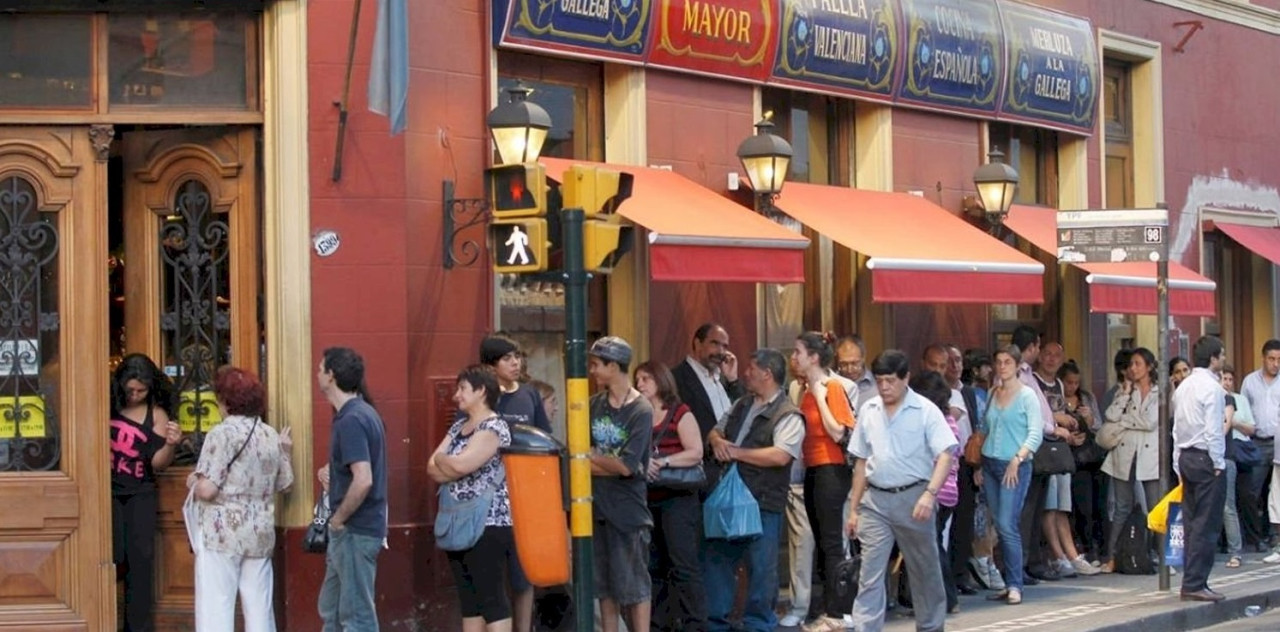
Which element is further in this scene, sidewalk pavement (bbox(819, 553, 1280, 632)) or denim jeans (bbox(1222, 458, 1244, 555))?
denim jeans (bbox(1222, 458, 1244, 555))

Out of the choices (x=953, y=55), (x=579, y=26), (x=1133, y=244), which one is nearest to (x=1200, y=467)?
(x=1133, y=244)

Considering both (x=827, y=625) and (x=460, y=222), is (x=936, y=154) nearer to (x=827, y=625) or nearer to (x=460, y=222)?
(x=827, y=625)

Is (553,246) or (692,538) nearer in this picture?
(553,246)

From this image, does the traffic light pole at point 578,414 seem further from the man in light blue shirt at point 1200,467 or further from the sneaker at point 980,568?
the sneaker at point 980,568

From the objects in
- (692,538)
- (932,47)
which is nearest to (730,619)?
(692,538)

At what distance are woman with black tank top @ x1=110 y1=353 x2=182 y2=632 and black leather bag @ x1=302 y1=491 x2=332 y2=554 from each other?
1.27m

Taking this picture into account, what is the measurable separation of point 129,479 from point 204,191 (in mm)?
1700

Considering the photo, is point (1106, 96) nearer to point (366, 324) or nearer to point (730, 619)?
point (730, 619)

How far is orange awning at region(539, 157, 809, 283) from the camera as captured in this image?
40.1ft

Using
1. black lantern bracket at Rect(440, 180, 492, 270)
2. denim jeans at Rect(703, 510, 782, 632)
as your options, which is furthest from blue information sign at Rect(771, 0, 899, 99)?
denim jeans at Rect(703, 510, 782, 632)

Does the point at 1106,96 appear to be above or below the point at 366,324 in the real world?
above

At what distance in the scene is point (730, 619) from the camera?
13.6m

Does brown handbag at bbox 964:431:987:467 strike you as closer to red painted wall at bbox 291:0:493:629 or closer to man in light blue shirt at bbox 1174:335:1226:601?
man in light blue shirt at bbox 1174:335:1226:601

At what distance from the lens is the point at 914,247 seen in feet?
47.8
